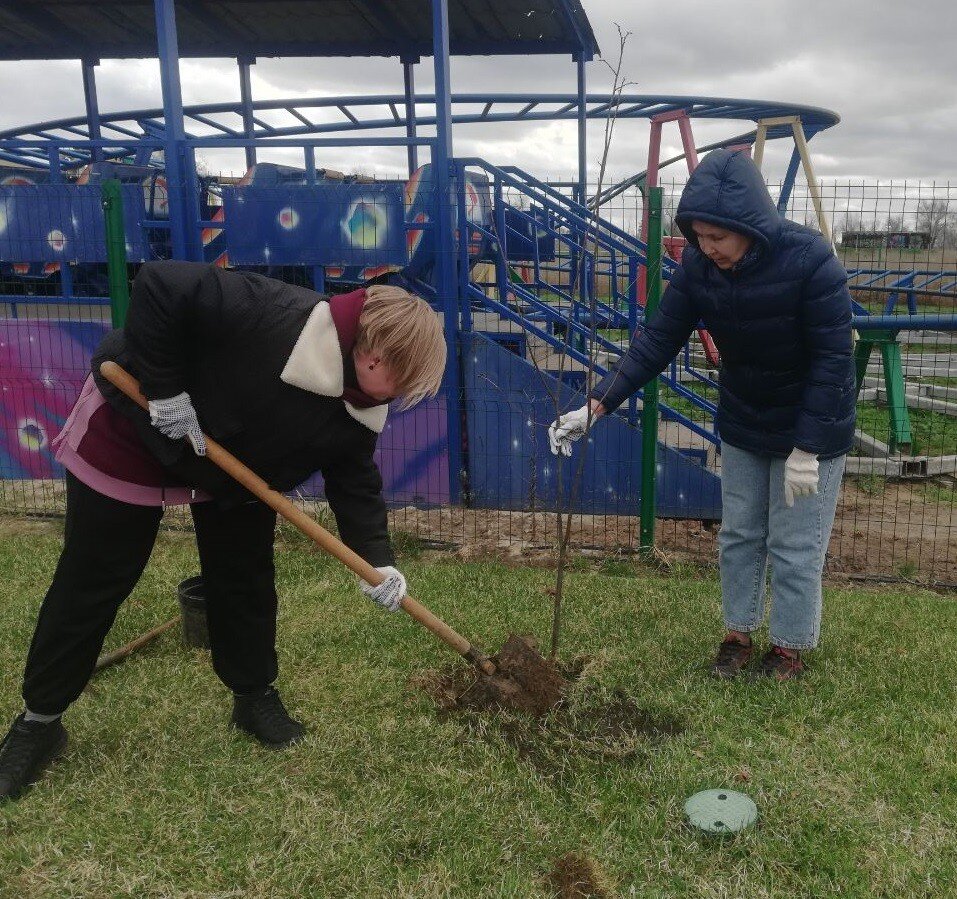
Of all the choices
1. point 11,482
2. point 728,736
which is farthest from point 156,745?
point 11,482

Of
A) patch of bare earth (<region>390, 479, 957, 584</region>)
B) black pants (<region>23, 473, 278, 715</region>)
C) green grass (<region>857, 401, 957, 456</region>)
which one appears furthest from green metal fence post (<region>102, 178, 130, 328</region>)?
green grass (<region>857, 401, 957, 456</region>)

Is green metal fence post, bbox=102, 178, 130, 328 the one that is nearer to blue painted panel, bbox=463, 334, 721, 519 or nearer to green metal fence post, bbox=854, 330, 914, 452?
blue painted panel, bbox=463, 334, 721, 519

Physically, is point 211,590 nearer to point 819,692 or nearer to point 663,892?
point 663,892

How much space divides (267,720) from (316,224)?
427cm

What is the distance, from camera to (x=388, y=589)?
9.68 ft

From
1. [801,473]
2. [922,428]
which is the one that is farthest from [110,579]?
[922,428]

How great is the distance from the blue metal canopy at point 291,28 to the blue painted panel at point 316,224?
322 centimetres

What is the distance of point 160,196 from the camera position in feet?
25.2

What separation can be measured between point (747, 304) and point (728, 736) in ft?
5.08

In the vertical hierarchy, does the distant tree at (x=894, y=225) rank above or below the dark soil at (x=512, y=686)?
above

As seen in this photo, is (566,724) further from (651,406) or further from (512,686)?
(651,406)

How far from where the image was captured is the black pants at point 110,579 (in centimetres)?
276

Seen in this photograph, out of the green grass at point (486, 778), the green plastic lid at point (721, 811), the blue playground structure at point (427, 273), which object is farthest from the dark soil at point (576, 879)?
the blue playground structure at point (427, 273)

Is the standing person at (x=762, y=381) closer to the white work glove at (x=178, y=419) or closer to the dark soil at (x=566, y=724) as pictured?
the dark soil at (x=566, y=724)
